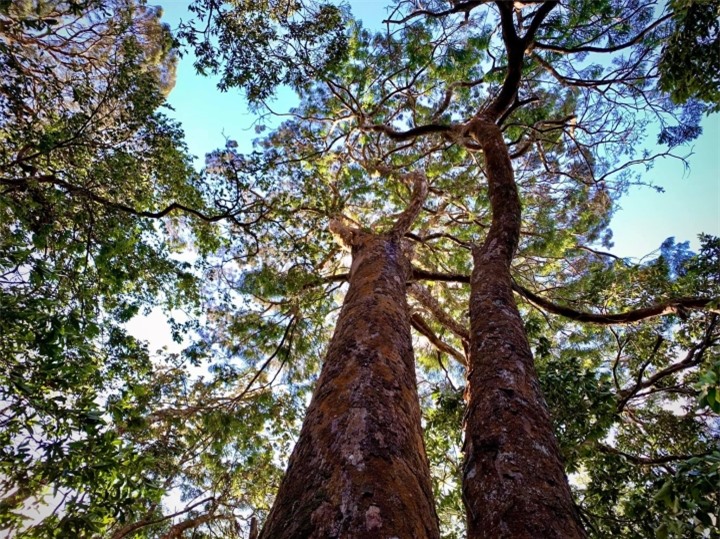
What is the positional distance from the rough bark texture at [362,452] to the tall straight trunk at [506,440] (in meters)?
0.23

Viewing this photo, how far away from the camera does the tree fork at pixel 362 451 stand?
1222mm

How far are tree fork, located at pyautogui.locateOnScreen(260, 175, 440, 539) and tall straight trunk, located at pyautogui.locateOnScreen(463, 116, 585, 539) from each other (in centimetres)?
Answer: 23

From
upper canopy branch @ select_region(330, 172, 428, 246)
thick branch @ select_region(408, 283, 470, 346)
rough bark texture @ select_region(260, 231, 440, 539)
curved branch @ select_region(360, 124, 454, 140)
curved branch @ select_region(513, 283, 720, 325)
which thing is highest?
curved branch @ select_region(360, 124, 454, 140)

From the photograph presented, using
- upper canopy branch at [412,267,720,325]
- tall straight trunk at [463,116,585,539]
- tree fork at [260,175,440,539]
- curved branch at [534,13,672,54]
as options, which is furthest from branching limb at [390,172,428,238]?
curved branch at [534,13,672,54]

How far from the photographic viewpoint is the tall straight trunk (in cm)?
142

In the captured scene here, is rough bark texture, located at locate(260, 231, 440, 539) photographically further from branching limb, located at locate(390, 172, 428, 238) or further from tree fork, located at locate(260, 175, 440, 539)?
branching limb, located at locate(390, 172, 428, 238)

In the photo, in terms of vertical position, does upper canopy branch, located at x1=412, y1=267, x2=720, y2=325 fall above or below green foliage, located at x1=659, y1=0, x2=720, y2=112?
below

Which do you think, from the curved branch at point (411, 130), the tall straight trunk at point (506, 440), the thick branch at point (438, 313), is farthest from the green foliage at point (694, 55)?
the thick branch at point (438, 313)

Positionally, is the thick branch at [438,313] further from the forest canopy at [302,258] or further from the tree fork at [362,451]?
the tree fork at [362,451]

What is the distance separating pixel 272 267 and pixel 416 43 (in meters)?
5.34

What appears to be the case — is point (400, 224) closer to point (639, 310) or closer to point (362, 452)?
point (639, 310)

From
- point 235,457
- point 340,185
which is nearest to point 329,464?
point 235,457

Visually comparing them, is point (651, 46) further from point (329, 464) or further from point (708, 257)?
point (329, 464)

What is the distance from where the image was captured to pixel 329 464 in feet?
4.76
